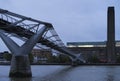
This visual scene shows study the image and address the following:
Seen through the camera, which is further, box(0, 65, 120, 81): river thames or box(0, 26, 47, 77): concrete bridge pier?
box(0, 26, 47, 77): concrete bridge pier

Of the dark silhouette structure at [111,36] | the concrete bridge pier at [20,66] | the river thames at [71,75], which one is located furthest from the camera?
the dark silhouette structure at [111,36]

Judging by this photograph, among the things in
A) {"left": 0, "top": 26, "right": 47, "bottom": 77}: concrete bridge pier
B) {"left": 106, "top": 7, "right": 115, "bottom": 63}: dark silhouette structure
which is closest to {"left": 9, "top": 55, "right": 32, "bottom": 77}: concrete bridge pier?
{"left": 0, "top": 26, "right": 47, "bottom": 77}: concrete bridge pier

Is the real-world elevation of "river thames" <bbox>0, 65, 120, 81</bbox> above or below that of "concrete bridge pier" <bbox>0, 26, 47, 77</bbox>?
below

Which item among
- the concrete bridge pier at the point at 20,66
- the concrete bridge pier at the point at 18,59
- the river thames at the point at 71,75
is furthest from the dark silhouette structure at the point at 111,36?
the concrete bridge pier at the point at 20,66

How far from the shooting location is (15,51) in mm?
54344

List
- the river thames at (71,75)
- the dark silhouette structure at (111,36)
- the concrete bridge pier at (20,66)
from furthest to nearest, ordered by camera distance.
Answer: the dark silhouette structure at (111,36)
the concrete bridge pier at (20,66)
the river thames at (71,75)

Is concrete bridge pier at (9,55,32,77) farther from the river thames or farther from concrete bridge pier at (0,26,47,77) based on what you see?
the river thames

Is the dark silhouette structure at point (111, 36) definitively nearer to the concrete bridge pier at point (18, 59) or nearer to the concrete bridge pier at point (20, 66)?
the concrete bridge pier at point (18, 59)

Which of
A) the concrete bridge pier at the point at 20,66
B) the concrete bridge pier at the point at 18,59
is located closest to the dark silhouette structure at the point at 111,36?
the concrete bridge pier at the point at 18,59

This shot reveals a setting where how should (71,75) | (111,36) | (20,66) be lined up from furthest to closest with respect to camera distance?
1. (111,36)
2. (71,75)
3. (20,66)

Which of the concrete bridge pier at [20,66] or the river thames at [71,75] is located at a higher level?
the concrete bridge pier at [20,66]

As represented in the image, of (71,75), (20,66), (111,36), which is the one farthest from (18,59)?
(111,36)

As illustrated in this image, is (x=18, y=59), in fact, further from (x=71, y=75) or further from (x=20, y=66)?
(x=71, y=75)

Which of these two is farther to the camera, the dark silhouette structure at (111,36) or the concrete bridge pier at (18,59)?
the dark silhouette structure at (111,36)
